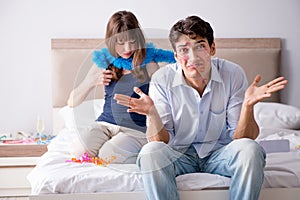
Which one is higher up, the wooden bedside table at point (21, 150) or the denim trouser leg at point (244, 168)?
the denim trouser leg at point (244, 168)

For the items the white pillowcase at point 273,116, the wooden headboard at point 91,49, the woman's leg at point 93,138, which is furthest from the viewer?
the wooden headboard at point 91,49

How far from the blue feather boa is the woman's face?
21 mm

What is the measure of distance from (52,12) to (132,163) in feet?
6.67

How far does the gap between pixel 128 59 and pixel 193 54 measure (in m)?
0.27

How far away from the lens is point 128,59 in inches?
91.0

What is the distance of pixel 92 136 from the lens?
2715 millimetres

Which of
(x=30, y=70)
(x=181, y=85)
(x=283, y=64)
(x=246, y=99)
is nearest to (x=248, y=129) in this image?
(x=246, y=99)

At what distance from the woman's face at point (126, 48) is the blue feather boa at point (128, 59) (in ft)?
0.07

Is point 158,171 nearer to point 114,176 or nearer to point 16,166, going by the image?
point 114,176

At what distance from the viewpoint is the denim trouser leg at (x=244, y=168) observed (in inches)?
86.1

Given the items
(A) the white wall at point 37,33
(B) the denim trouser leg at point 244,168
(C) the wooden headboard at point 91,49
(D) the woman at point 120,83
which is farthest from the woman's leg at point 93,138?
(A) the white wall at point 37,33

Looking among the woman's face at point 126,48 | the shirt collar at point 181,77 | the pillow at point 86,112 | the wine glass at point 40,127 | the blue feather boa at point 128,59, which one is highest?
the woman's face at point 126,48

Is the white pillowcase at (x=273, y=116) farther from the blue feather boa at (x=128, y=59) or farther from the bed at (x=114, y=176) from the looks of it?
the blue feather boa at (x=128, y=59)

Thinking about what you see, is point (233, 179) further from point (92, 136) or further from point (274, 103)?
point (274, 103)
